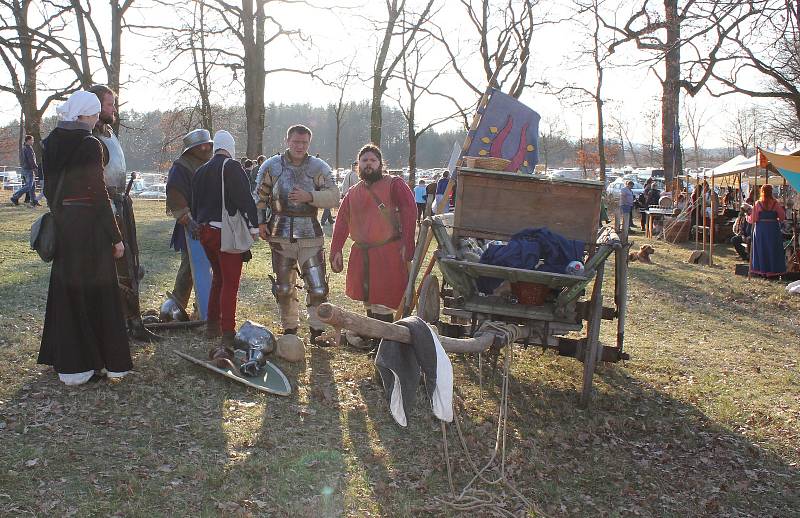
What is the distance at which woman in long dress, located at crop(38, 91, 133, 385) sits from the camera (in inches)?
A: 189

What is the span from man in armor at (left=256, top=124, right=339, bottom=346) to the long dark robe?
1593 mm

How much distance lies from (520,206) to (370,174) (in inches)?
50.7

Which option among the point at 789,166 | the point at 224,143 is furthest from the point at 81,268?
the point at 789,166

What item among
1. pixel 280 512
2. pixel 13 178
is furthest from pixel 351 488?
pixel 13 178

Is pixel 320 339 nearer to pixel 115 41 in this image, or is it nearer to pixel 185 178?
pixel 185 178

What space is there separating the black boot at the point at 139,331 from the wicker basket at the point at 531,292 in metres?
3.05

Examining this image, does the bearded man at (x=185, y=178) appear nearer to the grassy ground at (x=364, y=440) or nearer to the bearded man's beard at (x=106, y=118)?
the bearded man's beard at (x=106, y=118)

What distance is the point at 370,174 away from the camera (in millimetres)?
6496

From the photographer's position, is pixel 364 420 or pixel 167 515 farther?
pixel 364 420

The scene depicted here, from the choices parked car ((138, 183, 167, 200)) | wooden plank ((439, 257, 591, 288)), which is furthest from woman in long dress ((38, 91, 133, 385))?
parked car ((138, 183, 167, 200))

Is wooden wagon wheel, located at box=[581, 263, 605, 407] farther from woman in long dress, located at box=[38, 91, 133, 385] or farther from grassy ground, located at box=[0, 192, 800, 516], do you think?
woman in long dress, located at box=[38, 91, 133, 385]

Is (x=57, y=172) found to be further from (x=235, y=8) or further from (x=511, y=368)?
(x=235, y=8)

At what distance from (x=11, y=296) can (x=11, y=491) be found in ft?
15.7

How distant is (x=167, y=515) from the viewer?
3.59 meters
